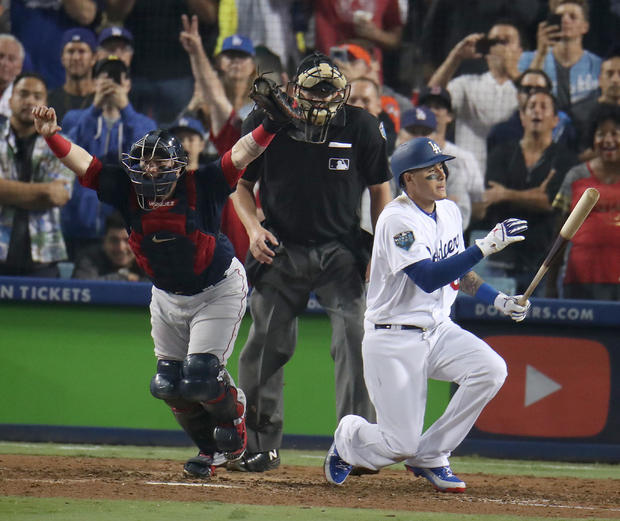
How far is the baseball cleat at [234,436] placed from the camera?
4797 mm

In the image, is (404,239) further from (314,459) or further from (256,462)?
(314,459)

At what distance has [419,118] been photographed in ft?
23.2

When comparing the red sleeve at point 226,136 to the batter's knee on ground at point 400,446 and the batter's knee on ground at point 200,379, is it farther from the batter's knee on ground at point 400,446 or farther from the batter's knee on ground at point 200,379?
the batter's knee on ground at point 400,446

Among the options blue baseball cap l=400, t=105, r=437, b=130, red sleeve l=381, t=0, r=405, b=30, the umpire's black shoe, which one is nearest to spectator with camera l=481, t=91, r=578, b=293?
blue baseball cap l=400, t=105, r=437, b=130

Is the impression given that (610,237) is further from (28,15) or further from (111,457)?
(28,15)

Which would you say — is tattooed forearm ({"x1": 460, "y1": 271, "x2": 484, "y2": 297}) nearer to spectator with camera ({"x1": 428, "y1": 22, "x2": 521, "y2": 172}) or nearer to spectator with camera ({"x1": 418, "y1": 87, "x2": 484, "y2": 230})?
spectator with camera ({"x1": 418, "y1": 87, "x2": 484, "y2": 230})

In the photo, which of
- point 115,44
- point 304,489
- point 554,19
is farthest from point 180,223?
point 554,19

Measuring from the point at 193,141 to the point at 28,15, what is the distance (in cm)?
160

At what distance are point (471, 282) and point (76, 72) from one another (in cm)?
387

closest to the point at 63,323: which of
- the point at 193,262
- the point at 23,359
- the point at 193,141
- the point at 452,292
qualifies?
the point at 23,359

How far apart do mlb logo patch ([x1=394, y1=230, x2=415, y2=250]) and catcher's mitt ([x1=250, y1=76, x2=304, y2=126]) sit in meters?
0.74

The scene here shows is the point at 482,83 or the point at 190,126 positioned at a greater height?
the point at 482,83

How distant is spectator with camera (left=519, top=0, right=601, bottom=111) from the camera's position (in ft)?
23.6

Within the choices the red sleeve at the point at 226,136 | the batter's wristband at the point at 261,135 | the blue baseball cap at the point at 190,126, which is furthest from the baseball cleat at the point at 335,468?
the blue baseball cap at the point at 190,126
